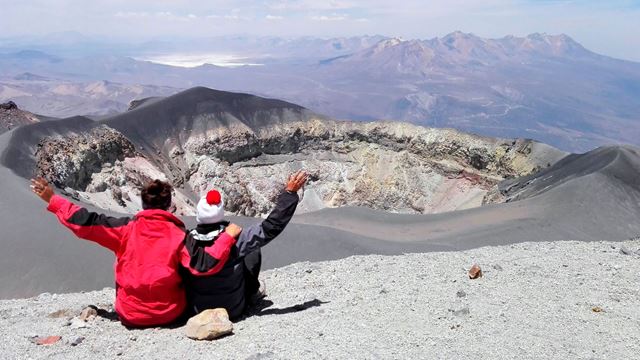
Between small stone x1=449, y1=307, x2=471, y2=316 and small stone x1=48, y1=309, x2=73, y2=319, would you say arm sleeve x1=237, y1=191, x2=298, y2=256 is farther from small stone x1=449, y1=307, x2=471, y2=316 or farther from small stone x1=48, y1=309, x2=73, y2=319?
small stone x1=48, y1=309, x2=73, y2=319

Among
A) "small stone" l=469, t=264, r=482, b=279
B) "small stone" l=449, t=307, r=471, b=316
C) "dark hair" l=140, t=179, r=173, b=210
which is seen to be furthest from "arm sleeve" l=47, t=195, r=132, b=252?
"small stone" l=469, t=264, r=482, b=279

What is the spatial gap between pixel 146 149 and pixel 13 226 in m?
22.6

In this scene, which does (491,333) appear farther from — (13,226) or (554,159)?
(554,159)

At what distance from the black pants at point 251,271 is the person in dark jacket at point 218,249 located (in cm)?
19

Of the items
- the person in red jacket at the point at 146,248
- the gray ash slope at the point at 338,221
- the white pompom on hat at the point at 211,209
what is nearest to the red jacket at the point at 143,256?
the person in red jacket at the point at 146,248

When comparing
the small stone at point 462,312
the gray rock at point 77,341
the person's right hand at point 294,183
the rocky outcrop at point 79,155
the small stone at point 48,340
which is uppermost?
the person's right hand at point 294,183

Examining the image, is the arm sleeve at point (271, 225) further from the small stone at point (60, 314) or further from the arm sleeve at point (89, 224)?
the small stone at point (60, 314)

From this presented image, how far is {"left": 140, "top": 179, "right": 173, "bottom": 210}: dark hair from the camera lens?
548cm

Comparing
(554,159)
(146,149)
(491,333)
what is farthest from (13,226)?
(554,159)

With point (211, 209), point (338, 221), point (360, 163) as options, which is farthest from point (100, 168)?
point (211, 209)

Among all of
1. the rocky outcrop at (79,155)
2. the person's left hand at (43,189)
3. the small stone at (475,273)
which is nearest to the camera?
the person's left hand at (43,189)

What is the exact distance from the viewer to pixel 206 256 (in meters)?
5.38

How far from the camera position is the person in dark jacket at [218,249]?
5.42m

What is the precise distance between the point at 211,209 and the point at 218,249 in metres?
0.42
